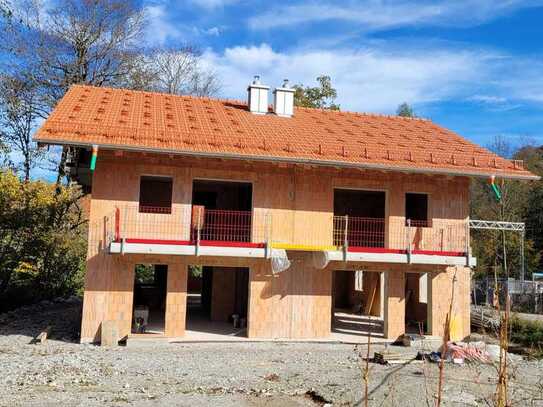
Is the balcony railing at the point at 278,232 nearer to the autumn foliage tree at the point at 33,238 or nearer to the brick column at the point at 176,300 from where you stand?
the brick column at the point at 176,300

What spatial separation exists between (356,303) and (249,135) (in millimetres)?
10038

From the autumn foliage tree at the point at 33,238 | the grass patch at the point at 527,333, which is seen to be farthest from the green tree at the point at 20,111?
the grass patch at the point at 527,333

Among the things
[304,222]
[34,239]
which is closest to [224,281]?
[304,222]

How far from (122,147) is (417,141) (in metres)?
9.45

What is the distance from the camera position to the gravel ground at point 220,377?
28.9 ft

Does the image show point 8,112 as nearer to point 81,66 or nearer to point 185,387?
point 81,66

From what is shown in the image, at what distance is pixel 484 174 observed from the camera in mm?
15414

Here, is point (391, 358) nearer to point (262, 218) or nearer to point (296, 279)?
point (296, 279)

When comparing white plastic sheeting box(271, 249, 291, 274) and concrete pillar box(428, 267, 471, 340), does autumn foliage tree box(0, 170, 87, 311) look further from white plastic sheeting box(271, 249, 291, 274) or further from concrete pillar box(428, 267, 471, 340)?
concrete pillar box(428, 267, 471, 340)

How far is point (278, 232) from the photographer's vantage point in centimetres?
1515

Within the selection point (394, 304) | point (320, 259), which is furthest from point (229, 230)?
point (394, 304)

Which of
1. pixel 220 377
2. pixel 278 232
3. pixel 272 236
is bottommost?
pixel 220 377

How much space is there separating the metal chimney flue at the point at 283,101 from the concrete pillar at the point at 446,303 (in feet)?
24.0

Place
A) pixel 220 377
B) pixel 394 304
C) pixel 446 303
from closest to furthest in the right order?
pixel 220 377
pixel 394 304
pixel 446 303
